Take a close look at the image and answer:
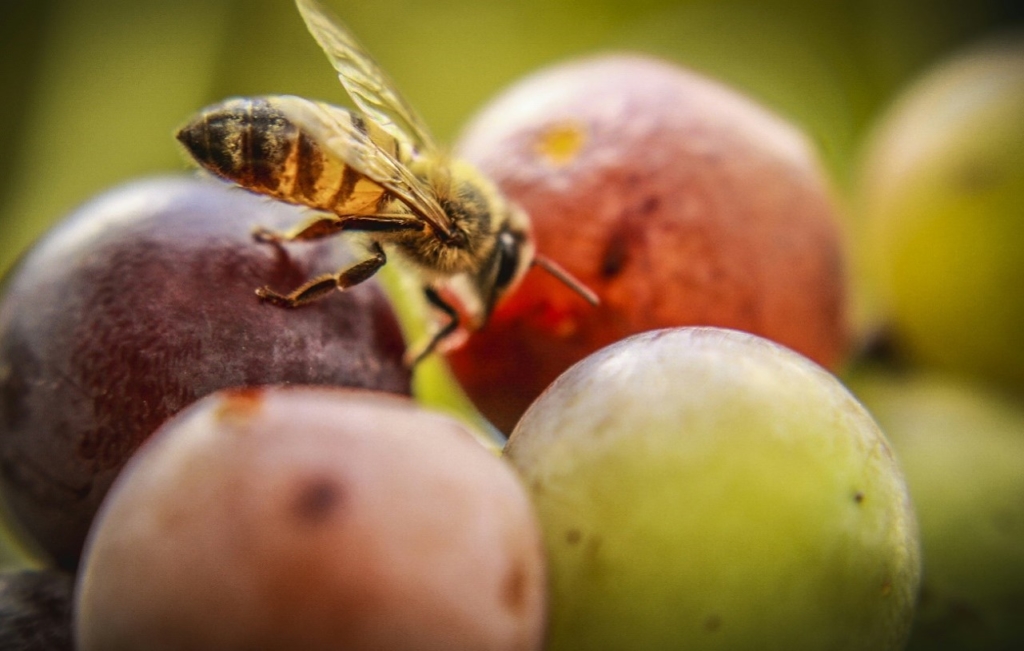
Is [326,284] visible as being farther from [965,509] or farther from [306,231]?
[965,509]

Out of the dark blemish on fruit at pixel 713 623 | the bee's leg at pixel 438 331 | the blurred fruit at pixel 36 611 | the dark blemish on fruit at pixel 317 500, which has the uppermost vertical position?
the dark blemish on fruit at pixel 317 500

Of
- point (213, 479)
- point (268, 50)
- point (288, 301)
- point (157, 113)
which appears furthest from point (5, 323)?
point (268, 50)

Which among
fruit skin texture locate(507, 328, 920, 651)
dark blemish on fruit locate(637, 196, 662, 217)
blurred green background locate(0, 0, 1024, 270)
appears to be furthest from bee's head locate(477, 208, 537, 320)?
blurred green background locate(0, 0, 1024, 270)

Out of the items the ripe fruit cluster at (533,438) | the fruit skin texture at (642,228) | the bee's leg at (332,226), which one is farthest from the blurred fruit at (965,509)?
the bee's leg at (332,226)

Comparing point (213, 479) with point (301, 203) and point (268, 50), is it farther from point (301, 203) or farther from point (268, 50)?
point (268, 50)

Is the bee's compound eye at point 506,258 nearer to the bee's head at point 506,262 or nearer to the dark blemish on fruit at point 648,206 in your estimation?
the bee's head at point 506,262

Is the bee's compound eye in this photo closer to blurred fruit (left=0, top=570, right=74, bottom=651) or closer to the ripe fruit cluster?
the ripe fruit cluster

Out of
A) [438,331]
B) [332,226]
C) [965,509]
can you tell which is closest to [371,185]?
[332,226]
